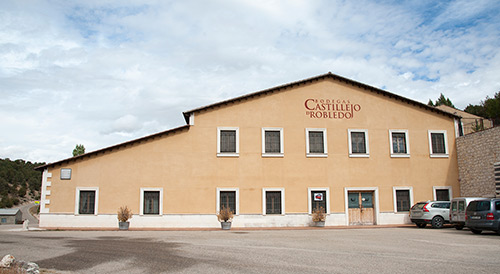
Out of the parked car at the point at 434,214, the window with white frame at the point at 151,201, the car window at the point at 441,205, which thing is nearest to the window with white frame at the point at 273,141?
the window with white frame at the point at 151,201

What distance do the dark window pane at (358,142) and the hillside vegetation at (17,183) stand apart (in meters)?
54.9

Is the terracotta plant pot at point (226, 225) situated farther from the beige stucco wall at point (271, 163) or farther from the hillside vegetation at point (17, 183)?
the hillside vegetation at point (17, 183)

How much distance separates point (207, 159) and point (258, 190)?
3172 mm

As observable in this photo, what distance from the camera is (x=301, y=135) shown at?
2288 cm

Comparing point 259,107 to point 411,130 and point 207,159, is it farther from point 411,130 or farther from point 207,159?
point 411,130

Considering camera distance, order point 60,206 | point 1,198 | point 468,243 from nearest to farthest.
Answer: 1. point 468,243
2. point 60,206
3. point 1,198

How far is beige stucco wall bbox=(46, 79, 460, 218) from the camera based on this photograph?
21219mm

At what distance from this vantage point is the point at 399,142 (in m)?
Answer: 23.7

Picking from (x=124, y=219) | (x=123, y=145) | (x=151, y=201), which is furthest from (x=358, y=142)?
(x=124, y=219)

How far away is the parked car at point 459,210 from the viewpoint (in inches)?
722

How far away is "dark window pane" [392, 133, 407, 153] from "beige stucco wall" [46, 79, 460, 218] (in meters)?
0.45

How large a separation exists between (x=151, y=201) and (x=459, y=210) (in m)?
14.8

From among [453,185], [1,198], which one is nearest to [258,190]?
[453,185]

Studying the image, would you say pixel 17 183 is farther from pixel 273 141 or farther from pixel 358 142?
pixel 358 142
